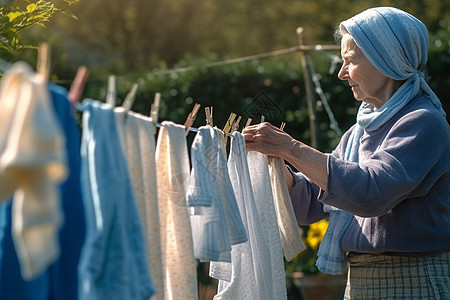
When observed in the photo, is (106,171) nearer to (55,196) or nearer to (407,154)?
(55,196)

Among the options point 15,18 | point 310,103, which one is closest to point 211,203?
point 15,18

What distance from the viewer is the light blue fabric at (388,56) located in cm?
284

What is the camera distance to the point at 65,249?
1.96 metres

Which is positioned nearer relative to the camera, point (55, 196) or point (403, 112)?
point (55, 196)

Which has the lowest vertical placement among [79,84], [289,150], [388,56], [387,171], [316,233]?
[316,233]

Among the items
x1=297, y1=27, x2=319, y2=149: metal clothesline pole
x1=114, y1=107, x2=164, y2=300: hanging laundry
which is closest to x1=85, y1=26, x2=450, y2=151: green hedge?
x1=297, y1=27, x2=319, y2=149: metal clothesline pole

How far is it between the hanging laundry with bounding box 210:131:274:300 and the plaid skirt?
360mm

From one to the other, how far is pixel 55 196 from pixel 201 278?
4.69 meters

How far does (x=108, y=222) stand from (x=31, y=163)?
38 centimetres

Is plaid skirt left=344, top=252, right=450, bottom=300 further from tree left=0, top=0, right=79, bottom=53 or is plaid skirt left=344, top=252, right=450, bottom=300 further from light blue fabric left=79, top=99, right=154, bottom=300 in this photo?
tree left=0, top=0, right=79, bottom=53

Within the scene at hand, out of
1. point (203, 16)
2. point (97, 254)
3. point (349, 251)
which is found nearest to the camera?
point (97, 254)

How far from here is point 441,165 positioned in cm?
275

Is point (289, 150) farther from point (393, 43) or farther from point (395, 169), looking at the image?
point (393, 43)

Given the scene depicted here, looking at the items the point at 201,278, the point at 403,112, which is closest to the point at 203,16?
the point at 201,278
